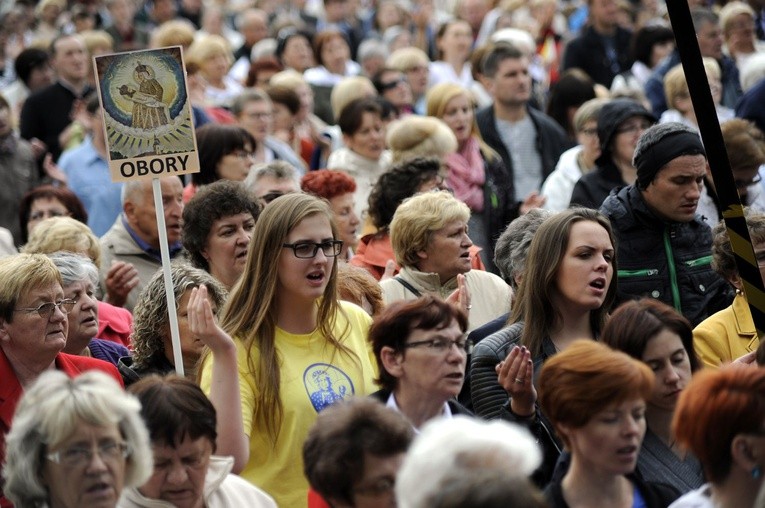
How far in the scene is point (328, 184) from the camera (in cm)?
930

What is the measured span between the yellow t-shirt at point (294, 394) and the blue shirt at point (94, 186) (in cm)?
516

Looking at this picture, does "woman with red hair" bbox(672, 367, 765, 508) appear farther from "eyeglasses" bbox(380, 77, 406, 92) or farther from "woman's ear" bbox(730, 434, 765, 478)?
"eyeglasses" bbox(380, 77, 406, 92)

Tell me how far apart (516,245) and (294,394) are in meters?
1.80

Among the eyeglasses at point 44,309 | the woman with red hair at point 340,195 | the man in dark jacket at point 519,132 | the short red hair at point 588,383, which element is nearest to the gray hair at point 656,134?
the woman with red hair at point 340,195

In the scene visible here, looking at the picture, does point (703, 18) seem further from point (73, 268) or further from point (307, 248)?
point (307, 248)

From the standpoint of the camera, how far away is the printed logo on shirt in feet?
20.4

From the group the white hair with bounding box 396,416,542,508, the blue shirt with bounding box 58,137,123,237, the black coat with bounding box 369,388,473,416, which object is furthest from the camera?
the blue shirt with bounding box 58,137,123,237

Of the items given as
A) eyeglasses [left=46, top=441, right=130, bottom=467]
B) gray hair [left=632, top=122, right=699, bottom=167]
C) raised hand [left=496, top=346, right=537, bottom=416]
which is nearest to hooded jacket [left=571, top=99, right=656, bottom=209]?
gray hair [left=632, top=122, right=699, bottom=167]

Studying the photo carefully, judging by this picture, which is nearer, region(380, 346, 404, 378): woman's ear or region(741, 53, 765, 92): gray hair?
region(380, 346, 404, 378): woman's ear

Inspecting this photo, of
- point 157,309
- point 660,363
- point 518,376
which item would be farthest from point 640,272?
point 157,309

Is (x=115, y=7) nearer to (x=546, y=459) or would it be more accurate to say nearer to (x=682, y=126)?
(x=682, y=126)

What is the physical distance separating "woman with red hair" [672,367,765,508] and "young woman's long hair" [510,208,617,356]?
5.89 feet

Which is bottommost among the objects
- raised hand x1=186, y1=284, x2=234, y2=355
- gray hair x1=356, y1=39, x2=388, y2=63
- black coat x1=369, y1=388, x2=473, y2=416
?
black coat x1=369, y1=388, x2=473, y2=416

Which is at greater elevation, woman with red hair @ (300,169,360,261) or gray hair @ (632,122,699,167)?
gray hair @ (632,122,699,167)
